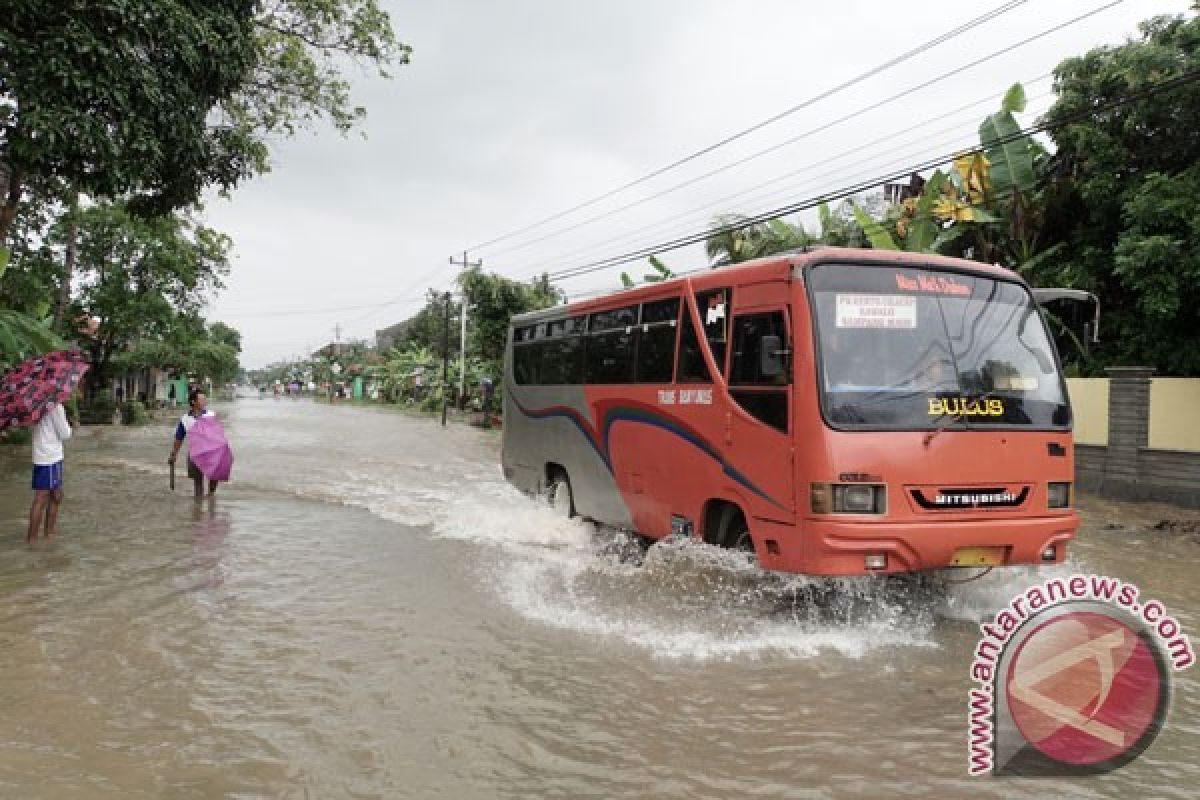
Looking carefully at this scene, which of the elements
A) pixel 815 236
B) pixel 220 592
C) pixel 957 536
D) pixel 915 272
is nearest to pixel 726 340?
pixel 915 272

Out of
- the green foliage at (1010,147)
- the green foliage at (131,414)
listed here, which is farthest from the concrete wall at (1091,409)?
the green foliage at (131,414)

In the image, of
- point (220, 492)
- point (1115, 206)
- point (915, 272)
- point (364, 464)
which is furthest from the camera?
point (364, 464)

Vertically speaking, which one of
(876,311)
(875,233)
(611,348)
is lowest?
(611,348)

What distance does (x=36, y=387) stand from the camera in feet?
26.9

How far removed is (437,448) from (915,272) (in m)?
19.8

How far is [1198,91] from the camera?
14477mm

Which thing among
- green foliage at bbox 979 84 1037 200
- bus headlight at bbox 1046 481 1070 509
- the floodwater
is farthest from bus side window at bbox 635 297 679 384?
green foliage at bbox 979 84 1037 200

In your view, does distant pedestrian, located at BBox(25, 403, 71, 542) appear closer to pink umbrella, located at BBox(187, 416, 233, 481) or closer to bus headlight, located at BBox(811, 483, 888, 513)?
pink umbrella, located at BBox(187, 416, 233, 481)

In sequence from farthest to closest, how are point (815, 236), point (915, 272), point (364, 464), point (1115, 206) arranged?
point (815, 236) → point (364, 464) → point (1115, 206) → point (915, 272)

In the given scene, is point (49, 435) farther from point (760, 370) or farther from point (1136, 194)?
point (1136, 194)

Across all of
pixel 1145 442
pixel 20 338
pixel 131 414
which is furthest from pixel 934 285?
pixel 131 414

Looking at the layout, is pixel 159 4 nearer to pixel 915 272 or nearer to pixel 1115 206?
pixel 915 272

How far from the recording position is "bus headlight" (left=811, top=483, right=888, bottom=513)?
5.58 metres

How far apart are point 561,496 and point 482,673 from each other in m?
5.57
